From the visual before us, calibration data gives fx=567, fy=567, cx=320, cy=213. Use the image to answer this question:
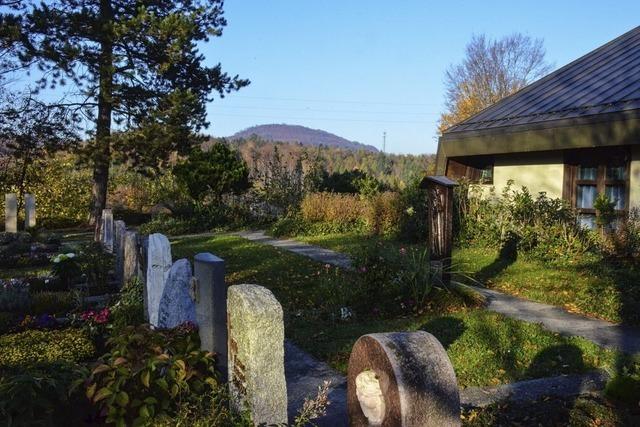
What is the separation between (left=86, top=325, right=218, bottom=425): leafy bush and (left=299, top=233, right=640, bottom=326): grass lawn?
4.93m

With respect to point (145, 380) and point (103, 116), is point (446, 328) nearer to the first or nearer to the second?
point (145, 380)

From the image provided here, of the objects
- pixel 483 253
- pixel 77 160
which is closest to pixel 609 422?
Result: pixel 483 253

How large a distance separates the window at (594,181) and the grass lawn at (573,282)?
1.95 m

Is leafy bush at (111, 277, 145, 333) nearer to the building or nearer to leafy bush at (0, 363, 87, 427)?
leafy bush at (0, 363, 87, 427)

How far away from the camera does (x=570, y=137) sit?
1035 centimetres

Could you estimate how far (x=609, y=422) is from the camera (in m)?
3.65

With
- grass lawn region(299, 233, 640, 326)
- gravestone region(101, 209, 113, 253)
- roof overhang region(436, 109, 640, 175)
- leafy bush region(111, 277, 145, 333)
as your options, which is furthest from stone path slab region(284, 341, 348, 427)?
gravestone region(101, 209, 113, 253)

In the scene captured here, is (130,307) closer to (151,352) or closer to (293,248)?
(151,352)

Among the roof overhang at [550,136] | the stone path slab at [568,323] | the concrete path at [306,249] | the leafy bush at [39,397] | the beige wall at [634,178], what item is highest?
the roof overhang at [550,136]

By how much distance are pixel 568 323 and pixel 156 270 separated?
4.68m

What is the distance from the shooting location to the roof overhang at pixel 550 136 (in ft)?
30.7

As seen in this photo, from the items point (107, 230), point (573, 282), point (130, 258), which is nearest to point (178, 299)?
point (130, 258)

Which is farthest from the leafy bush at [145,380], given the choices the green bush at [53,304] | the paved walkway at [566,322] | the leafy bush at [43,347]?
the paved walkway at [566,322]

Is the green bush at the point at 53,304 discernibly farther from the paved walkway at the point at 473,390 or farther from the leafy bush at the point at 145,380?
the leafy bush at the point at 145,380
